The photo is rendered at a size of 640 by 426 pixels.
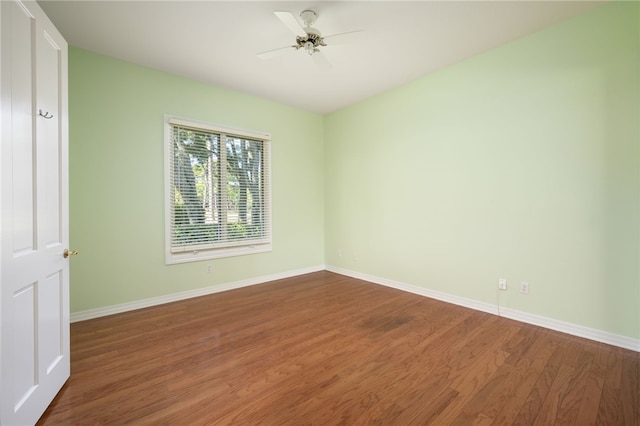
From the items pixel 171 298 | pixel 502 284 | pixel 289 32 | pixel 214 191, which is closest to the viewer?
pixel 289 32

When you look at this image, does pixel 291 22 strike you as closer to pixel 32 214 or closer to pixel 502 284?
pixel 32 214

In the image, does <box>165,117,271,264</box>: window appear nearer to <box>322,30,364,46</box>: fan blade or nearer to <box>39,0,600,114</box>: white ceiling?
<box>39,0,600,114</box>: white ceiling

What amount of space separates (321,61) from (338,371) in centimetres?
316

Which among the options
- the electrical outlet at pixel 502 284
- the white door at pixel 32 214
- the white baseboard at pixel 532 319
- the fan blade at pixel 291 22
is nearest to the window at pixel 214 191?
the white door at pixel 32 214

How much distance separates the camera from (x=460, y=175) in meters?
3.25

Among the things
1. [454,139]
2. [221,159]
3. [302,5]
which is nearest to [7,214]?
[302,5]

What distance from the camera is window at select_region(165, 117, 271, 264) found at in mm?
3494

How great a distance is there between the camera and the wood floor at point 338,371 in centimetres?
157

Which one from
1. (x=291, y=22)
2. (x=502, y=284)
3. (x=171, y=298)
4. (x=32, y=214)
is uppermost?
(x=291, y=22)

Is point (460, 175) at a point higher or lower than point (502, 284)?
higher

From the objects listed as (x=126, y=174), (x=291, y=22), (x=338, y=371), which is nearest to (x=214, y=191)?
(x=126, y=174)

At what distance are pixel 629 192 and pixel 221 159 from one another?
4348mm

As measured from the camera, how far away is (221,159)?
390 cm

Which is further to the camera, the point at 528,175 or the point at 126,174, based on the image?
the point at 126,174
